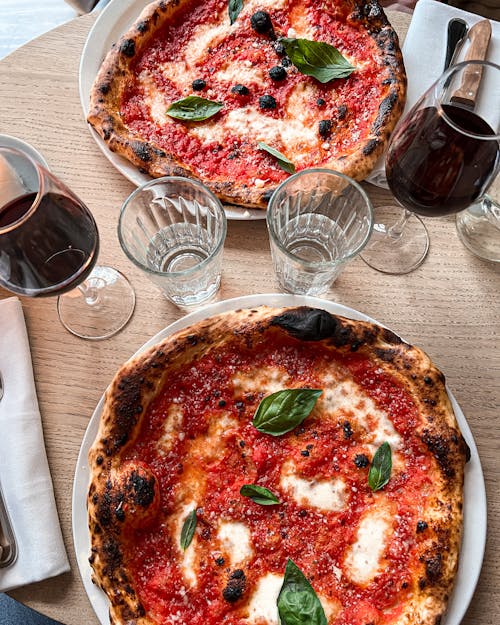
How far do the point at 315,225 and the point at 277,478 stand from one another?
27.4 inches

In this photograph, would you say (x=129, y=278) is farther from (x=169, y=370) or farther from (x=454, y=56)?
(x=454, y=56)

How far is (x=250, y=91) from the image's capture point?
199cm

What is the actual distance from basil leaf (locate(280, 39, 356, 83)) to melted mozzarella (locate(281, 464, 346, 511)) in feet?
3.82

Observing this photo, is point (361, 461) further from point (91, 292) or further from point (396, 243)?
point (91, 292)

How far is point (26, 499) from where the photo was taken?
1582mm

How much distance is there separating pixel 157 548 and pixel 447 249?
111 cm

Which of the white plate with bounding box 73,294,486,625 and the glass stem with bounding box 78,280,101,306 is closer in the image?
the white plate with bounding box 73,294,486,625

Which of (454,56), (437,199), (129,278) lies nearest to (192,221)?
(129,278)

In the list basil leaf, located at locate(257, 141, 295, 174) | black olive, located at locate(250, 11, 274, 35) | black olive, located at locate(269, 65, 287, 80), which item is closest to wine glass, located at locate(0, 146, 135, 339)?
basil leaf, located at locate(257, 141, 295, 174)

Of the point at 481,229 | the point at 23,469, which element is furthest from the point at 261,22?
the point at 23,469

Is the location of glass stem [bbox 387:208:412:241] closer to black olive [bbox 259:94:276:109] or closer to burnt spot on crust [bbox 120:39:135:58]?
black olive [bbox 259:94:276:109]

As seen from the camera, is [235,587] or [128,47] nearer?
[235,587]

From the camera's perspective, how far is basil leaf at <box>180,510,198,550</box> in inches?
58.2

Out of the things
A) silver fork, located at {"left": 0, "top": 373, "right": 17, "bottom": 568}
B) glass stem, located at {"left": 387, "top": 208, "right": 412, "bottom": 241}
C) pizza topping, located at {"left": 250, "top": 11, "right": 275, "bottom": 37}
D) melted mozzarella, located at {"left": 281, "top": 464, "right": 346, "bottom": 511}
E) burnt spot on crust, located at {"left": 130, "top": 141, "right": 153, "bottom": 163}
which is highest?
pizza topping, located at {"left": 250, "top": 11, "right": 275, "bottom": 37}
